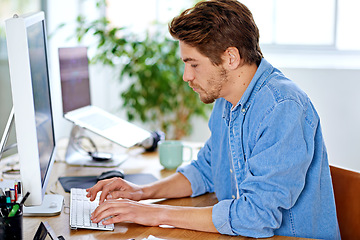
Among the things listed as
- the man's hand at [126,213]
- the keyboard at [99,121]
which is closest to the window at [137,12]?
the keyboard at [99,121]

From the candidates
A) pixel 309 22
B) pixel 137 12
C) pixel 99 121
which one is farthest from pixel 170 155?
pixel 137 12

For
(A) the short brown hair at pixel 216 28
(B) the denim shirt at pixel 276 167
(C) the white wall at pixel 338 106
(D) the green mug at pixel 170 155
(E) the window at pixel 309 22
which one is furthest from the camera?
(E) the window at pixel 309 22

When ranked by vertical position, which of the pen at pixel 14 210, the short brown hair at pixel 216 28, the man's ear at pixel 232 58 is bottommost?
the pen at pixel 14 210

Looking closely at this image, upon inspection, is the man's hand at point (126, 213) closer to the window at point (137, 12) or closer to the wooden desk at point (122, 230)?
the wooden desk at point (122, 230)

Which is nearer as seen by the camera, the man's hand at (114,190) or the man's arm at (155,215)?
the man's arm at (155,215)

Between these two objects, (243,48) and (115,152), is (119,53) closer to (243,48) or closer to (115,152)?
(115,152)

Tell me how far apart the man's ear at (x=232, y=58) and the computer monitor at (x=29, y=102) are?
0.48 m

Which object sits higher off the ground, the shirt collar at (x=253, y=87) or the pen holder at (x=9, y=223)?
the shirt collar at (x=253, y=87)

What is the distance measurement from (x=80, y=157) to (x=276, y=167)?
1047mm

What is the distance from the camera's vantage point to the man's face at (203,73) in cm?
128

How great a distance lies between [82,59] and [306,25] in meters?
2.33

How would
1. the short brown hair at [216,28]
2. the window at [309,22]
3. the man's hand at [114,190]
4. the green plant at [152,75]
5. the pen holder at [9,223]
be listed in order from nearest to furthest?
the pen holder at [9,223] < the short brown hair at [216,28] < the man's hand at [114,190] < the green plant at [152,75] < the window at [309,22]

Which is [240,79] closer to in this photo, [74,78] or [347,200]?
[347,200]

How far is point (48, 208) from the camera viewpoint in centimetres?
133
